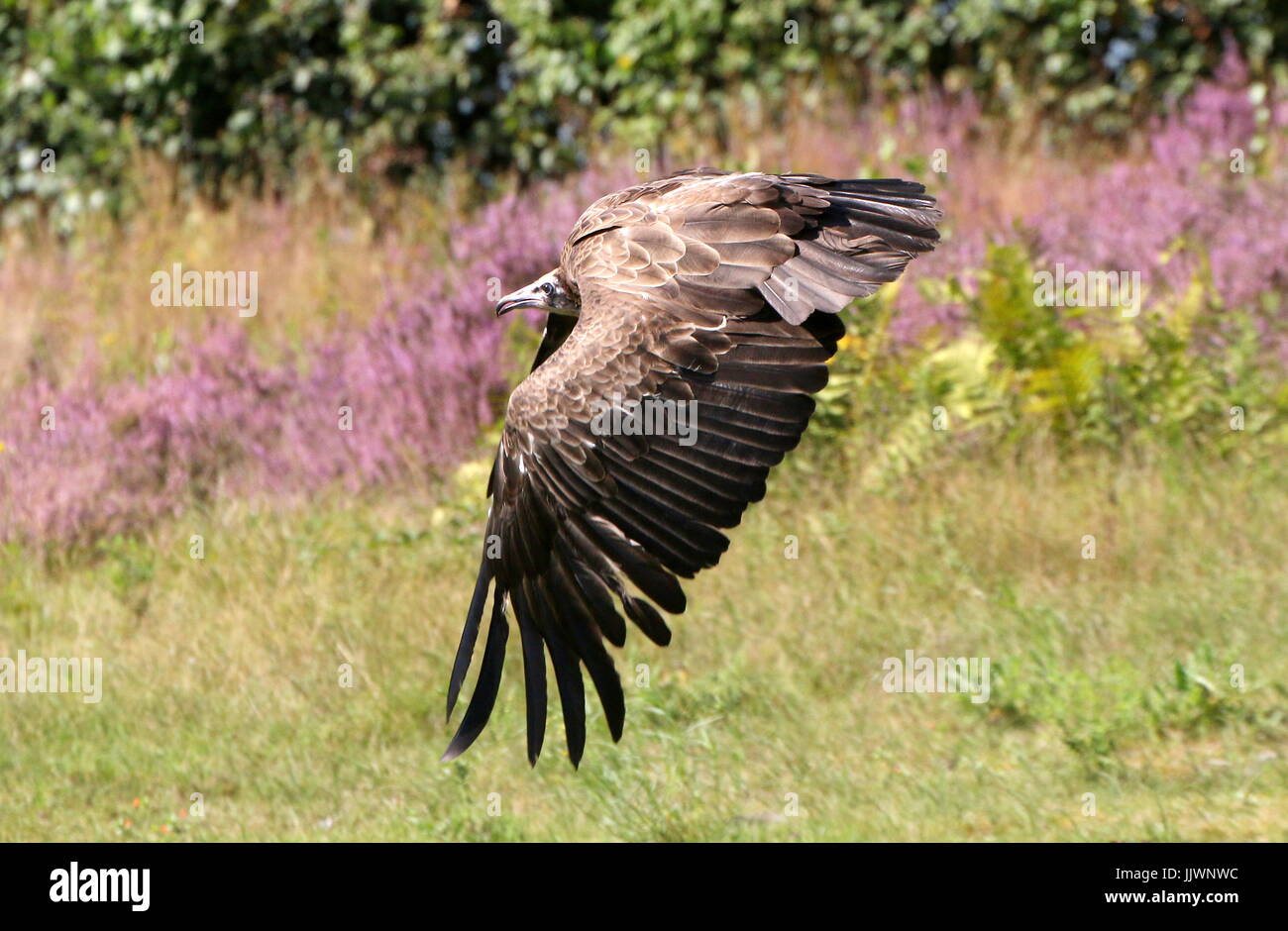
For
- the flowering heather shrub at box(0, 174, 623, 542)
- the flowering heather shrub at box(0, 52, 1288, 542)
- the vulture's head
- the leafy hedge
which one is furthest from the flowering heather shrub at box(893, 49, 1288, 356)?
the vulture's head

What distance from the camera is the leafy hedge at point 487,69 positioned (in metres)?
9.90

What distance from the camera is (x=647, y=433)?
4.45 m

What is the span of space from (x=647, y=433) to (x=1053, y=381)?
11.0 ft

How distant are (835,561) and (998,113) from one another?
462cm

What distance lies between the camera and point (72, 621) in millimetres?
6926

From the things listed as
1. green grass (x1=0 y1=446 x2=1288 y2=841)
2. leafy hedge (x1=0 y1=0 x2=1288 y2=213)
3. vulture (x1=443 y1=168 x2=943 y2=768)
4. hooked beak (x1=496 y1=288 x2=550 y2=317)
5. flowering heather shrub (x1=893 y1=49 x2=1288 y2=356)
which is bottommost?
green grass (x1=0 y1=446 x2=1288 y2=841)

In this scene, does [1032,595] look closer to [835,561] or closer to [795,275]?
[835,561]

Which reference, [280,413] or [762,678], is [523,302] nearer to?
[762,678]

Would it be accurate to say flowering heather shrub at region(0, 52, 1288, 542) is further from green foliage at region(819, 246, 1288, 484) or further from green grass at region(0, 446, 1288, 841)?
green grass at region(0, 446, 1288, 841)

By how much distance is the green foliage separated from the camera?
7059mm

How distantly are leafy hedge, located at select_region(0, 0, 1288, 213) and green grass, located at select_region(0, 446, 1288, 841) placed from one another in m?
3.78

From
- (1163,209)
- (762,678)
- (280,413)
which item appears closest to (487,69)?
(280,413)

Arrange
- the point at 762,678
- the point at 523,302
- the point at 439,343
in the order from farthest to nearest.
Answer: the point at 439,343 < the point at 762,678 < the point at 523,302
